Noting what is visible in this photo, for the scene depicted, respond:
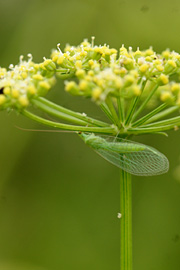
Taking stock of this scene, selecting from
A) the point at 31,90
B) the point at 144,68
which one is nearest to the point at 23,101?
the point at 31,90

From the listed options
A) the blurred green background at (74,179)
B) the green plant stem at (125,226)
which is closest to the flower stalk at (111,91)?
the green plant stem at (125,226)

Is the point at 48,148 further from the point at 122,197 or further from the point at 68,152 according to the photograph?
the point at 122,197

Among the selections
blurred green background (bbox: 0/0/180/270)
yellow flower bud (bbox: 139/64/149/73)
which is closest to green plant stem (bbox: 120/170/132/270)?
yellow flower bud (bbox: 139/64/149/73)

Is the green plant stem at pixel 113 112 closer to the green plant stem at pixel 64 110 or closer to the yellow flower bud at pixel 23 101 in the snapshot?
the green plant stem at pixel 64 110

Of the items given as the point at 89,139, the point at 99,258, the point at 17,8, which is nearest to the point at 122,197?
the point at 89,139

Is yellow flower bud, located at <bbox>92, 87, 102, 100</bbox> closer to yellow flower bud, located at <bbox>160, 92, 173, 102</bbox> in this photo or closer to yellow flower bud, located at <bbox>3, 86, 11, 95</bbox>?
yellow flower bud, located at <bbox>160, 92, 173, 102</bbox>
